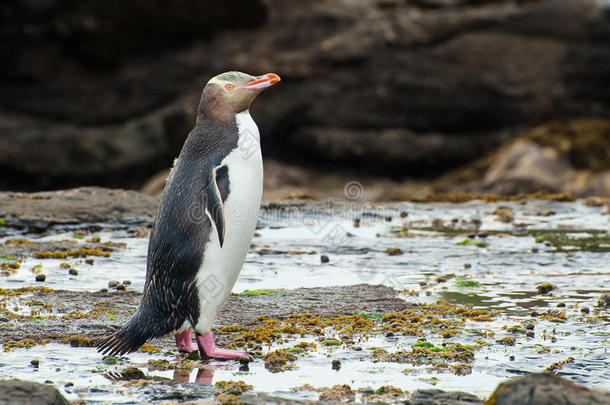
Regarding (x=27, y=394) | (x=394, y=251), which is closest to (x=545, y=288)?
(x=394, y=251)

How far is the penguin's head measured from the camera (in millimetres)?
5852

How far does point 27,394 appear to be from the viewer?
3996mm

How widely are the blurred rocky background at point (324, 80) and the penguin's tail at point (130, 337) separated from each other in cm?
1580

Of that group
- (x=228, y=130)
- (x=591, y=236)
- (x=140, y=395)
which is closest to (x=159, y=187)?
(x=591, y=236)

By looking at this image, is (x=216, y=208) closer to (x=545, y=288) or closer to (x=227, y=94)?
(x=227, y=94)

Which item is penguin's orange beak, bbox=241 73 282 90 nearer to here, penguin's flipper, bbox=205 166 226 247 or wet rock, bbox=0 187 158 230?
penguin's flipper, bbox=205 166 226 247

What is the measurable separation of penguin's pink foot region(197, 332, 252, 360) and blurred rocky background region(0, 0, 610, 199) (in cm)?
1585

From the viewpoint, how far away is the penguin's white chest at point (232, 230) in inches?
221

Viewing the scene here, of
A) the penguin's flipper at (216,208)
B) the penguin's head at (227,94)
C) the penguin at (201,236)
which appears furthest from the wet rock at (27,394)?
the penguin's head at (227,94)

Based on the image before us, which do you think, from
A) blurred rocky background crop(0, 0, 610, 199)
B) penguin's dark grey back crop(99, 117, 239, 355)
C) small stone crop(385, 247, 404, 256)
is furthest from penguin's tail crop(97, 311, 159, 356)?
blurred rocky background crop(0, 0, 610, 199)

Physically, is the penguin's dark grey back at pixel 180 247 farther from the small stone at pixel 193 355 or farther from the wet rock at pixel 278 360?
the wet rock at pixel 278 360

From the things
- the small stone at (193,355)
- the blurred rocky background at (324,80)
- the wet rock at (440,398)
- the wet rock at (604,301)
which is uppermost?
the blurred rocky background at (324,80)

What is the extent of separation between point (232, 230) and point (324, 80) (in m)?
16.9

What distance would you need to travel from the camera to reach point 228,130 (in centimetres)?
580
